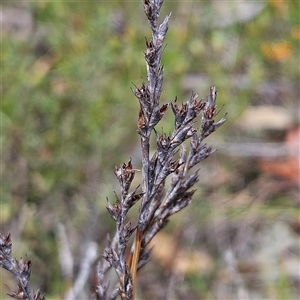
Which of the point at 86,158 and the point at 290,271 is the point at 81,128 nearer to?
the point at 86,158

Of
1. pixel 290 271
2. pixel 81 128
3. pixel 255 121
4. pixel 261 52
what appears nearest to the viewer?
pixel 290 271

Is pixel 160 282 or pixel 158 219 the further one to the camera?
pixel 160 282

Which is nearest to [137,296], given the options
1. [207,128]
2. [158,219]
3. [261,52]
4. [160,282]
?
[160,282]

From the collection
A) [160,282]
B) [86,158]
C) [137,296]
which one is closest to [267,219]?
[160,282]

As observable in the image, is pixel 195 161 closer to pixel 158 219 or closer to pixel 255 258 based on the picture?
pixel 158 219

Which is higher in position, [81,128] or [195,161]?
[81,128]

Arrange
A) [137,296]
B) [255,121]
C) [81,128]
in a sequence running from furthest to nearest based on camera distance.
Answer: [255,121] → [81,128] → [137,296]

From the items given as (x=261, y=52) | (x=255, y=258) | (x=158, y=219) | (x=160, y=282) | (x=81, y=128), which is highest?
(x=261, y=52)
